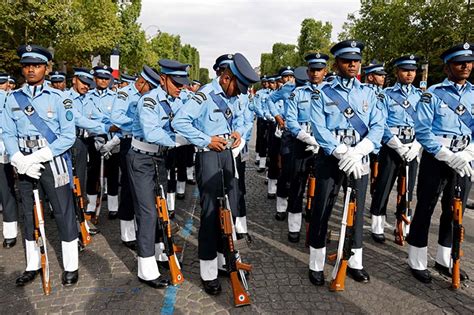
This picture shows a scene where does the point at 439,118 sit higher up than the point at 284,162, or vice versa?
the point at 439,118

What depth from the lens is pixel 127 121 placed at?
5.21 metres

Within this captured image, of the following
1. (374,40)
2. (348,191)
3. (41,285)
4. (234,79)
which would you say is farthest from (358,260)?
(374,40)

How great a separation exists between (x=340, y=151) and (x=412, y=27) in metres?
28.3

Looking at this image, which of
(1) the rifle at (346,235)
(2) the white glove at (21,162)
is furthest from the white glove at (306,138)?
(2) the white glove at (21,162)

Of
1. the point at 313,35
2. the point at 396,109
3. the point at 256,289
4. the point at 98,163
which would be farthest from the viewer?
the point at 313,35

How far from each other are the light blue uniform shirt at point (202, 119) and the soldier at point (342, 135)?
42.2 inches

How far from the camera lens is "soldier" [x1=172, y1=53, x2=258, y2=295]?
3.90m

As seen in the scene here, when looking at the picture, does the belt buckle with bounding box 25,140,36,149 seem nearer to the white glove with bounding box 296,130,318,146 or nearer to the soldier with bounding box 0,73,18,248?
the soldier with bounding box 0,73,18,248

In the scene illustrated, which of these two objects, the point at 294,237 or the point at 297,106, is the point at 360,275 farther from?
the point at 297,106

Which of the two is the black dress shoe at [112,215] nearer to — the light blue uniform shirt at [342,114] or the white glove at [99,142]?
the white glove at [99,142]

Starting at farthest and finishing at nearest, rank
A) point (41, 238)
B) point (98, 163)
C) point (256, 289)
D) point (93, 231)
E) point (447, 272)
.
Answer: point (98, 163), point (93, 231), point (447, 272), point (256, 289), point (41, 238)

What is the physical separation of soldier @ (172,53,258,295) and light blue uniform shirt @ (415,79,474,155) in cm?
206

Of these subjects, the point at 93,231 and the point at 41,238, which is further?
the point at 93,231

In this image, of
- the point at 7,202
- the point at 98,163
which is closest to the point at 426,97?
the point at 98,163
